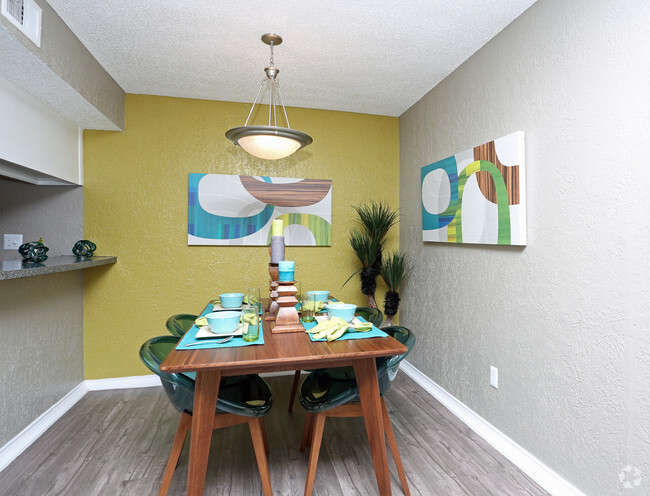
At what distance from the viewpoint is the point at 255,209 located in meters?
3.30

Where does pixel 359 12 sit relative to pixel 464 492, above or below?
above

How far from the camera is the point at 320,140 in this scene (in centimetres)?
345

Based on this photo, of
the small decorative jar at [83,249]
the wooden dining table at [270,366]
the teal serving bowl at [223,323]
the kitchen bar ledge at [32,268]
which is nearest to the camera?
the wooden dining table at [270,366]

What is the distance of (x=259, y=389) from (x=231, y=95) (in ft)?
8.06

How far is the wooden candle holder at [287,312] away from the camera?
177cm

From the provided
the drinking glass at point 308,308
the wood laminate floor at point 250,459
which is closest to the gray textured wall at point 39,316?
the wood laminate floor at point 250,459

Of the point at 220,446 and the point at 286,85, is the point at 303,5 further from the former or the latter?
the point at 220,446

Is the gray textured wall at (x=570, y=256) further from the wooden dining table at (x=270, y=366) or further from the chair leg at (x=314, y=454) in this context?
the chair leg at (x=314, y=454)

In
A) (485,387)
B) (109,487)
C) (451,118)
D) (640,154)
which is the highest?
(451,118)

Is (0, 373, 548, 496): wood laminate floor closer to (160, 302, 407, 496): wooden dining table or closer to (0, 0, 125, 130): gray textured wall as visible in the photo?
(160, 302, 407, 496): wooden dining table

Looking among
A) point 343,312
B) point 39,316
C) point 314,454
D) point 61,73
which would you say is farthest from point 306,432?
point 61,73

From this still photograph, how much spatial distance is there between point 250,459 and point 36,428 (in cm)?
142

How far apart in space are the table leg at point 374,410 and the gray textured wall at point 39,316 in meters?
2.01

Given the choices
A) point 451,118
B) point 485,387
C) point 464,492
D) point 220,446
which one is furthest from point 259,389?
point 451,118
